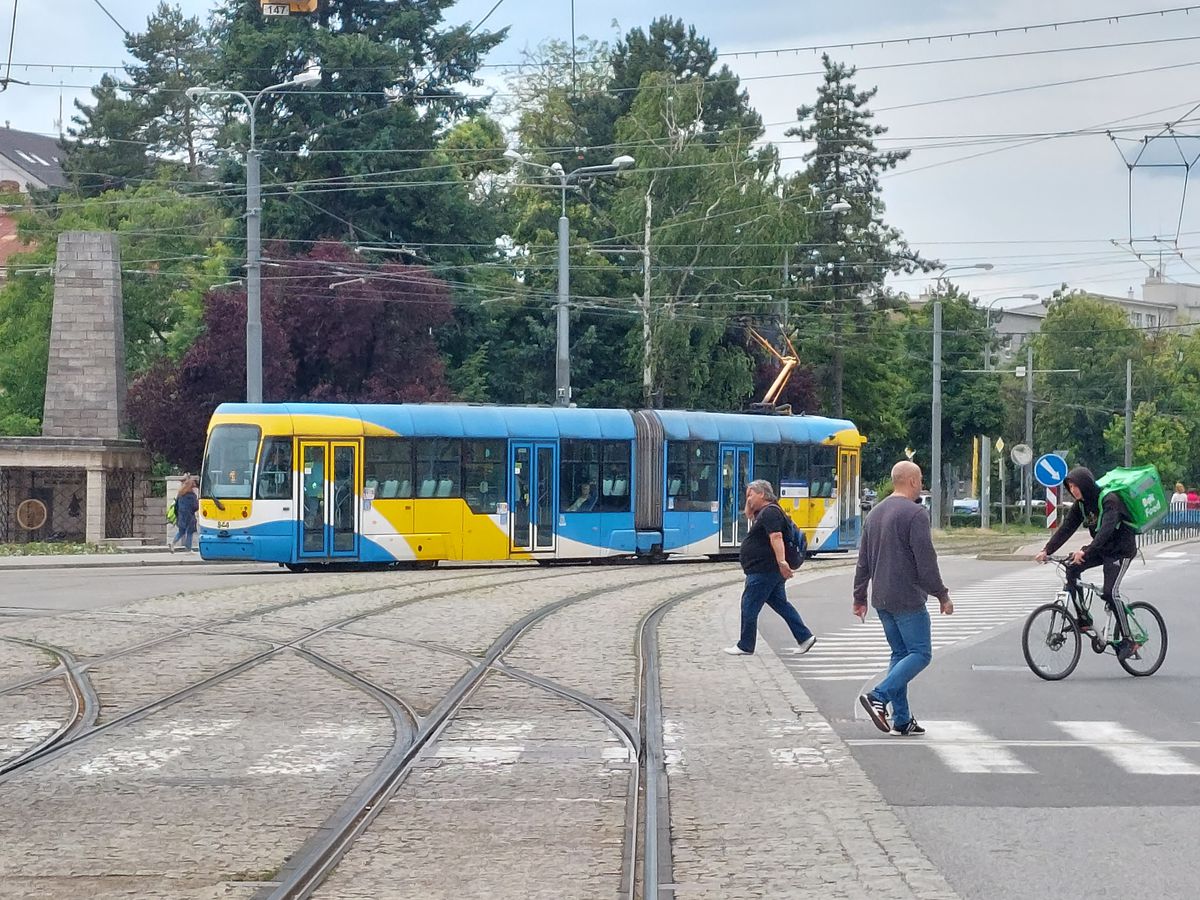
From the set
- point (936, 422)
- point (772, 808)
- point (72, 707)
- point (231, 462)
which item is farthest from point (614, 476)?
point (772, 808)

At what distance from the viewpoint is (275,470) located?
28875 millimetres

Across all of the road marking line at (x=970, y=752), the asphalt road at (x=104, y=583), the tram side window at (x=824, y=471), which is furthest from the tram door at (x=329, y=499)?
the road marking line at (x=970, y=752)

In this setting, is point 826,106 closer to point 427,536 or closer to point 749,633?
point 427,536

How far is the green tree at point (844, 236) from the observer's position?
229 feet

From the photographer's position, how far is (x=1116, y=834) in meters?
7.80

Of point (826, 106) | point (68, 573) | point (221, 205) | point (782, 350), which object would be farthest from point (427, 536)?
point (826, 106)

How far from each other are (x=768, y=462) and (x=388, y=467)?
8.65 metres

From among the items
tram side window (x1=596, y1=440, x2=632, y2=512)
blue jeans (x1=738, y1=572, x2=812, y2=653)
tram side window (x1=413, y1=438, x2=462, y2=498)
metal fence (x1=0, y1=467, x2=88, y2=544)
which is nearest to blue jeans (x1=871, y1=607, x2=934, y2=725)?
blue jeans (x1=738, y1=572, x2=812, y2=653)

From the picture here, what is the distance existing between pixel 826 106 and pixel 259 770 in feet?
217

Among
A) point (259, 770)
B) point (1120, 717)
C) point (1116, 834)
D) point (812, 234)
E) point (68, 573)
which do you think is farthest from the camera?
point (812, 234)

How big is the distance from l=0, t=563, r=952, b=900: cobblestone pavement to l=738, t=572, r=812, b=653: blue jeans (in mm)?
261

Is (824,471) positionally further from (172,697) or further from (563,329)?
(172,697)

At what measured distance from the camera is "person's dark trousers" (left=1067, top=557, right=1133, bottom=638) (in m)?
13.9

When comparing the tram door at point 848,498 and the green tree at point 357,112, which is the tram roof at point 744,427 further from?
the green tree at point 357,112
